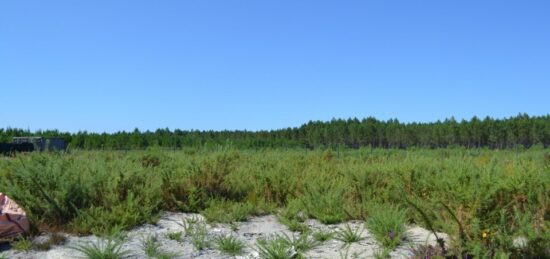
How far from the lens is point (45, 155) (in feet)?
25.1

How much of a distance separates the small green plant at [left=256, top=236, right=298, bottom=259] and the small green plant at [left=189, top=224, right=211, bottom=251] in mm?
591

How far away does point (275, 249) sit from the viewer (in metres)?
4.82

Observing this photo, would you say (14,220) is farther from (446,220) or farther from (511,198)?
(511,198)

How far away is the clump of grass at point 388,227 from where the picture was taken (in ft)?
16.4

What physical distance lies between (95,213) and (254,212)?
2048mm

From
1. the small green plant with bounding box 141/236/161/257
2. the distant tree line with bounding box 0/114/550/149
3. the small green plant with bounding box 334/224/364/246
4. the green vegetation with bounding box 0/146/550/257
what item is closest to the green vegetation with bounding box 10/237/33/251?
the green vegetation with bounding box 0/146/550/257

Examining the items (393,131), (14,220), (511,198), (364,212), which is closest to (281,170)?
(364,212)

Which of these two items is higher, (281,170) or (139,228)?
(281,170)

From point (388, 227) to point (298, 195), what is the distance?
2.09 metres

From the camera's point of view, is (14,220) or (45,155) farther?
(45,155)

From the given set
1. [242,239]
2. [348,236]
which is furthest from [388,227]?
[242,239]

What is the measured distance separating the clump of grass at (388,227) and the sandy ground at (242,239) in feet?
0.27

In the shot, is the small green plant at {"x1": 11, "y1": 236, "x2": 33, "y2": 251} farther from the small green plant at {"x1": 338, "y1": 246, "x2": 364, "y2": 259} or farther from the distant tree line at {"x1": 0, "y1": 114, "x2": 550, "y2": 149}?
the distant tree line at {"x1": 0, "y1": 114, "x2": 550, "y2": 149}

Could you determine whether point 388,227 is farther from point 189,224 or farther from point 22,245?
point 22,245
